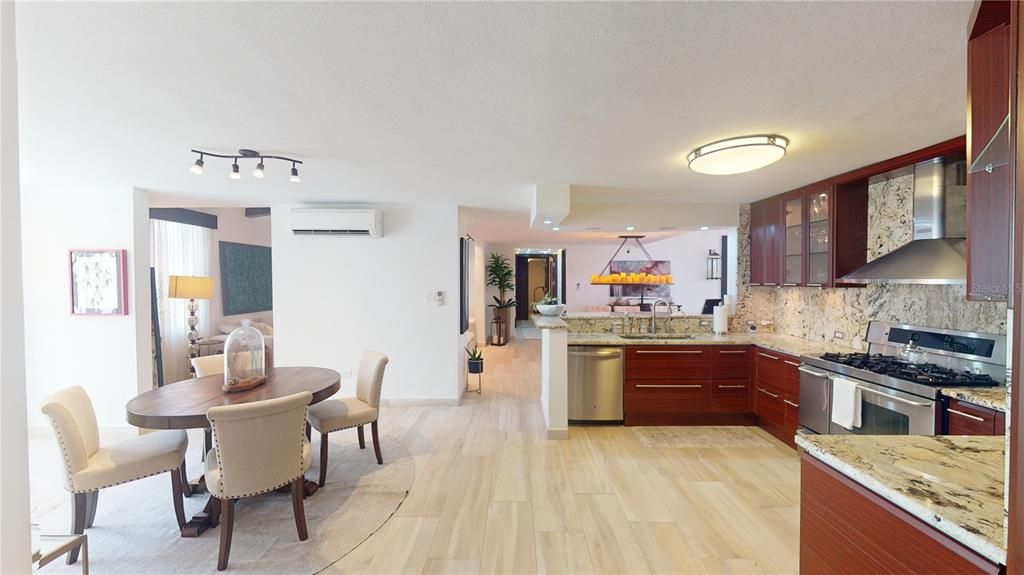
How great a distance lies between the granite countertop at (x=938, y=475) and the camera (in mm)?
864

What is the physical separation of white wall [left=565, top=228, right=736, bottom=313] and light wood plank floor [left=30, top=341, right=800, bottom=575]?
6.61m

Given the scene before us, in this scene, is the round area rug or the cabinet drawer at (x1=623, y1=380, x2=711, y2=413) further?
the cabinet drawer at (x1=623, y1=380, x2=711, y2=413)

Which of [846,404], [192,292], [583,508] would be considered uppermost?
[192,292]

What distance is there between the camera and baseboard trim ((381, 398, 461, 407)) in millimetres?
4496

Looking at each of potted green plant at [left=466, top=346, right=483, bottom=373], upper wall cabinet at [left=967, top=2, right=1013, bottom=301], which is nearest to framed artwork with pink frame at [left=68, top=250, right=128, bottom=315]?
potted green plant at [left=466, top=346, right=483, bottom=373]

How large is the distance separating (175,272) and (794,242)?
24.9 feet

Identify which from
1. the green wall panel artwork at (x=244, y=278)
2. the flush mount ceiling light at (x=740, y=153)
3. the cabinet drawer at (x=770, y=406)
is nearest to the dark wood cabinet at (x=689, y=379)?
the cabinet drawer at (x=770, y=406)

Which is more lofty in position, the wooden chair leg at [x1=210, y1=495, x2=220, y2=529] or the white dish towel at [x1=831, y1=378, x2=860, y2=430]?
the white dish towel at [x1=831, y1=378, x2=860, y2=430]

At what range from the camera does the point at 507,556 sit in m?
2.05

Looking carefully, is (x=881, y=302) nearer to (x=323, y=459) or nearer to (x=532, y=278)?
(x=323, y=459)

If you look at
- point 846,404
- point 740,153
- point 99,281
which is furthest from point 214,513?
point 846,404

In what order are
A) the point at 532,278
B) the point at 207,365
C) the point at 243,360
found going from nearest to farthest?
the point at 243,360, the point at 207,365, the point at 532,278

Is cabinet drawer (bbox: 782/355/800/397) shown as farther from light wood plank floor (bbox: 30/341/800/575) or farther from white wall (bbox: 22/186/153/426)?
white wall (bbox: 22/186/153/426)

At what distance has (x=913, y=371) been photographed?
246cm
